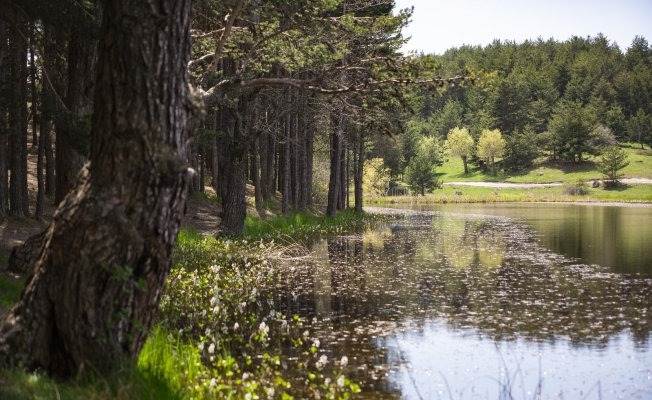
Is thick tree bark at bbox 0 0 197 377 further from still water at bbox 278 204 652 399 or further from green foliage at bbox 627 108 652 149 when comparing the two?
green foliage at bbox 627 108 652 149

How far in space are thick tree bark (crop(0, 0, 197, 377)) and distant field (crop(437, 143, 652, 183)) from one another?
8292 centimetres

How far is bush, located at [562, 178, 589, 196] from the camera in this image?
7294 cm

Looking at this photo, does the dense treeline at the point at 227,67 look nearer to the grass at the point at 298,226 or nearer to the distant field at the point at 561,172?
the grass at the point at 298,226

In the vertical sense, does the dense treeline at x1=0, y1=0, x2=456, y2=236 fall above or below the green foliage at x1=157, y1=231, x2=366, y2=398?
above

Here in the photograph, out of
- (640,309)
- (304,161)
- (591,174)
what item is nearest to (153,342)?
(640,309)

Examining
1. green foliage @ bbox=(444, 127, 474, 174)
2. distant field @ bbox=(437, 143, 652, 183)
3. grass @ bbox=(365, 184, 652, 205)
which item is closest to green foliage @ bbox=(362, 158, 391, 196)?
grass @ bbox=(365, 184, 652, 205)

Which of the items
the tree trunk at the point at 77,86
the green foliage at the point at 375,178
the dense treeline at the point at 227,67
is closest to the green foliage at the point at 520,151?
the green foliage at the point at 375,178

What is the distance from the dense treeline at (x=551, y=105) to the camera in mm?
88312

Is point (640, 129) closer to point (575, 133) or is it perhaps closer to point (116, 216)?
point (575, 133)

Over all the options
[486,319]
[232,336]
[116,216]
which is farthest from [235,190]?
[116,216]

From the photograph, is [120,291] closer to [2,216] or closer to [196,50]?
[196,50]

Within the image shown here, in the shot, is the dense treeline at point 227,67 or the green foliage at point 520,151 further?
the green foliage at point 520,151

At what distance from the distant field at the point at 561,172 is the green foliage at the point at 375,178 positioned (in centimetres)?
2206

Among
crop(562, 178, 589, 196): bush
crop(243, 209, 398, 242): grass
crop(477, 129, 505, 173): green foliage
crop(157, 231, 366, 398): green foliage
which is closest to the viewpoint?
crop(157, 231, 366, 398): green foliage
